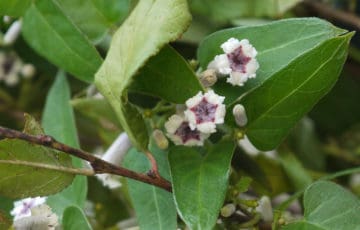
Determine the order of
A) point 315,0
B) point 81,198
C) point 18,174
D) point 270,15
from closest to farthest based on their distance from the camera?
point 18,174, point 81,198, point 270,15, point 315,0

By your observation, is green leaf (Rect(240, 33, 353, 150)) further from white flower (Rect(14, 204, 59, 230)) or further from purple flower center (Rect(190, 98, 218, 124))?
white flower (Rect(14, 204, 59, 230))

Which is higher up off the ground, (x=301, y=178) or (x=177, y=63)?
(x=177, y=63)

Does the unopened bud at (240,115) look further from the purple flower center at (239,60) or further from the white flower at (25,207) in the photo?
the white flower at (25,207)

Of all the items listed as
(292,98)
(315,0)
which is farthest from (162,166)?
(315,0)

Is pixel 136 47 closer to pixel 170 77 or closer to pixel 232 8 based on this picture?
pixel 170 77

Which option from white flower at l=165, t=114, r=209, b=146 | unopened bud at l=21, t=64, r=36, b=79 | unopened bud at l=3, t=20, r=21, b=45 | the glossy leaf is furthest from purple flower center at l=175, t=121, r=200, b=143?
unopened bud at l=21, t=64, r=36, b=79

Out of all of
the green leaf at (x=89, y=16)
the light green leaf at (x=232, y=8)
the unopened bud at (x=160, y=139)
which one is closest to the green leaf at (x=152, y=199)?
the unopened bud at (x=160, y=139)

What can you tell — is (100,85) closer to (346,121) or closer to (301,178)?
(301,178)
